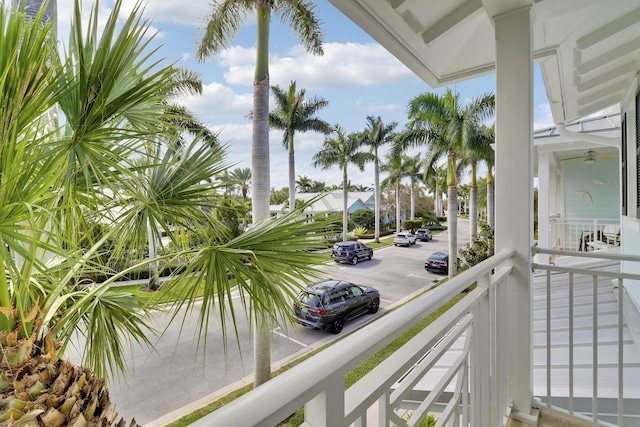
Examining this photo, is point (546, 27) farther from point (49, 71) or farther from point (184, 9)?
point (184, 9)

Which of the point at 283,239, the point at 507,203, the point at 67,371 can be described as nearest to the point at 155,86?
the point at 283,239

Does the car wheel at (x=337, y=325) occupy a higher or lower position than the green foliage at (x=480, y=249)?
lower

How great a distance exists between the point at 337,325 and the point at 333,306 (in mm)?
424

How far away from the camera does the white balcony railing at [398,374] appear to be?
324mm

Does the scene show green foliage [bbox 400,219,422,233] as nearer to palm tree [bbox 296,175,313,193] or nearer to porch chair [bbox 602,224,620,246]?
palm tree [bbox 296,175,313,193]

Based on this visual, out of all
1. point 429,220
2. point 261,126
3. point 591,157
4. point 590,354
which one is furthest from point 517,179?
point 429,220

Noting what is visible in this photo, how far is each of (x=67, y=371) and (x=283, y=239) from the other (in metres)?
1.05

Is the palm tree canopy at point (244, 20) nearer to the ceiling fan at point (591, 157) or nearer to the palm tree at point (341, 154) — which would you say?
the ceiling fan at point (591, 157)

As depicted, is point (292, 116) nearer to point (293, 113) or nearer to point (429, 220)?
point (293, 113)

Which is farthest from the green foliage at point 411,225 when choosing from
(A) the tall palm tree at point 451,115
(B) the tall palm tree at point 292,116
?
(B) the tall palm tree at point 292,116

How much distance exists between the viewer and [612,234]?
5.25m

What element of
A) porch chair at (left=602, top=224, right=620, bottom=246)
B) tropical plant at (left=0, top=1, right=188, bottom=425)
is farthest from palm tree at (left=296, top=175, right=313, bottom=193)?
tropical plant at (left=0, top=1, right=188, bottom=425)

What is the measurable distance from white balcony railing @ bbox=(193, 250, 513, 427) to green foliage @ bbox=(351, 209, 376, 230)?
19033mm

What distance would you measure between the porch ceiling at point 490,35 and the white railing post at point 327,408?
1.35m
